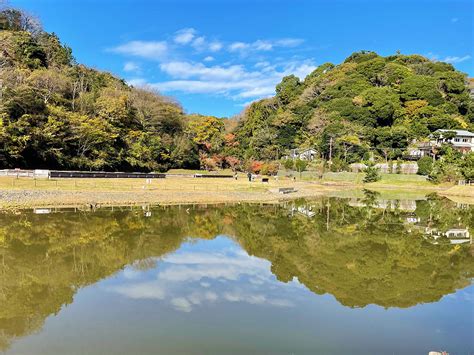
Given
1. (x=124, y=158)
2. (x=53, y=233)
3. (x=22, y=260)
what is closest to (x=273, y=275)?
(x=22, y=260)

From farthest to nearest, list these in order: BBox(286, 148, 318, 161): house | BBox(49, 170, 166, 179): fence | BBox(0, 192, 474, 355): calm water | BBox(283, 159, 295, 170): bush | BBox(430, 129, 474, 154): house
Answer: BBox(286, 148, 318, 161): house → BBox(283, 159, 295, 170): bush → BBox(430, 129, 474, 154): house → BBox(49, 170, 166, 179): fence → BBox(0, 192, 474, 355): calm water

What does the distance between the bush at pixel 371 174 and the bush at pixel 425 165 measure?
5712mm

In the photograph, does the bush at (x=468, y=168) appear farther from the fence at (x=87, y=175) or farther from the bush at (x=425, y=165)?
the fence at (x=87, y=175)

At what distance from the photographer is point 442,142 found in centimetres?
6091

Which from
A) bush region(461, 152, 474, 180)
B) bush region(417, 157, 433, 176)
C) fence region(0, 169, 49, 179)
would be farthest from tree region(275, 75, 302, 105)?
fence region(0, 169, 49, 179)

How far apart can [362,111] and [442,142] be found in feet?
55.6

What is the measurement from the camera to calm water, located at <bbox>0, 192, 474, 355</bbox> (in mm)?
7043

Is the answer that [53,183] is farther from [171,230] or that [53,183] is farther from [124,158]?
[124,158]

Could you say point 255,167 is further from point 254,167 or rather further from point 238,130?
point 238,130

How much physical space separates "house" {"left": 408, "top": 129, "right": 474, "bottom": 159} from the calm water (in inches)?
1794

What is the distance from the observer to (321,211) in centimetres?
2909

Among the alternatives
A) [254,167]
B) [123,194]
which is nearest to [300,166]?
[254,167]

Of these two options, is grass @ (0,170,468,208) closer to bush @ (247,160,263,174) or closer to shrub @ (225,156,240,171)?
bush @ (247,160,263,174)

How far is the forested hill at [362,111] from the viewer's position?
220ft
